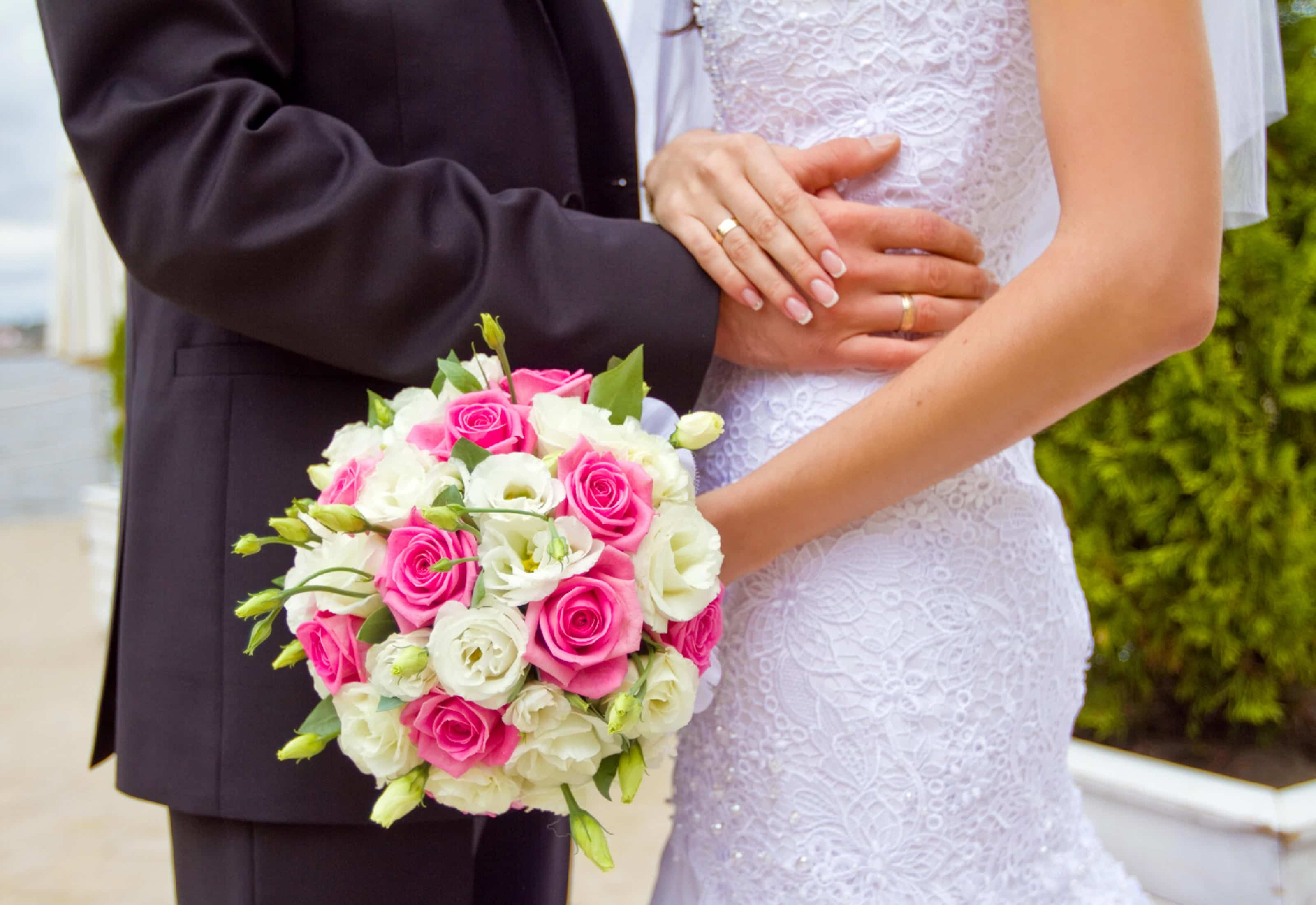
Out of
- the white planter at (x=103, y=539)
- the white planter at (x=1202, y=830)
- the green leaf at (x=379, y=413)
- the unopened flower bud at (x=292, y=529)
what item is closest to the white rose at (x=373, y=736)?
the unopened flower bud at (x=292, y=529)

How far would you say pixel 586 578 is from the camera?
764 millimetres

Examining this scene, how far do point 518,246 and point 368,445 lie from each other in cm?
27

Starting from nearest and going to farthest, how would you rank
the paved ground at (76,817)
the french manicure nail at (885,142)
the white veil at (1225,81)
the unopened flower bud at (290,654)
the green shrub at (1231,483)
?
the unopened flower bud at (290,654) → the french manicure nail at (885,142) → the white veil at (1225,81) → the green shrub at (1231,483) → the paved ground at (76,817)

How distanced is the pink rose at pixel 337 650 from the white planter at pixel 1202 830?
2.02 meters

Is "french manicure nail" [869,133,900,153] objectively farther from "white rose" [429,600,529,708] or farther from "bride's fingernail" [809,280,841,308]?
"white rose" [429,600,529,708]

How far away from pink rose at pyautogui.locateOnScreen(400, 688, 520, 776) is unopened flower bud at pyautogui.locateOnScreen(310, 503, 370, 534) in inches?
5.4

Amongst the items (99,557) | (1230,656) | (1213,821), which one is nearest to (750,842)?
(1213,821)

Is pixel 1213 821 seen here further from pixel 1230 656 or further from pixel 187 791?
pixel 187 791

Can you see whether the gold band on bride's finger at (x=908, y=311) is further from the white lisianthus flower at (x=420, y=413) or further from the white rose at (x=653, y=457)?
the white lisianthus flower at (x=420, y=413)

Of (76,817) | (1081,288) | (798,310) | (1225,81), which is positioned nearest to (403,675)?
(798,310)

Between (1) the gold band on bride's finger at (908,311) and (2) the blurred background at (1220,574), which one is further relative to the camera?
(2) the blurred background at (1220,574)

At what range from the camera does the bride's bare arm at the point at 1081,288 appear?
90 cm

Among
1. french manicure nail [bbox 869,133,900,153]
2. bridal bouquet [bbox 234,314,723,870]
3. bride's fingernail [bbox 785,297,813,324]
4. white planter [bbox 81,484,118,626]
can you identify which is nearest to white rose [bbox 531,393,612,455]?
bridal bouquet [bbox 234,314,723,870]

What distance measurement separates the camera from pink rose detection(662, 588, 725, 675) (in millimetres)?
839
